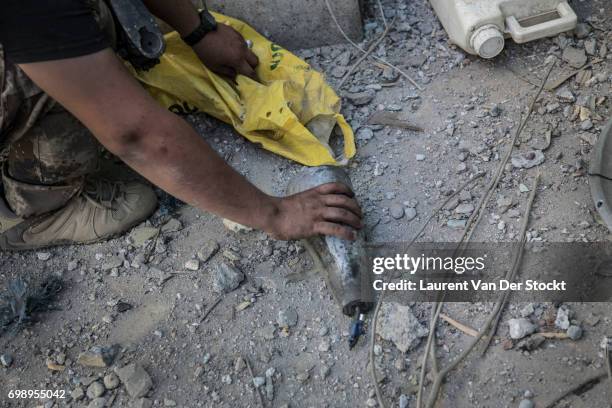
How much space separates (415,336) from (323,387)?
0.31 meters

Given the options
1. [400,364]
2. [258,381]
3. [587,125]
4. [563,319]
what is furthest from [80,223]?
[587,125]

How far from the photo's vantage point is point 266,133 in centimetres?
240

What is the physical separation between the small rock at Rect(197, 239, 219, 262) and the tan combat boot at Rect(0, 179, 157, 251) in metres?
0.28

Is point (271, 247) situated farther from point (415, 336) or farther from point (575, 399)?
point (575, 399)

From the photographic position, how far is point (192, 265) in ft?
7.23

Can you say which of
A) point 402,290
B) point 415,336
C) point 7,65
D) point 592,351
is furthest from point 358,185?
point 7,65

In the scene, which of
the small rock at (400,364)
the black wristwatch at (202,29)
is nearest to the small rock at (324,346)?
the small rock at (400,364)

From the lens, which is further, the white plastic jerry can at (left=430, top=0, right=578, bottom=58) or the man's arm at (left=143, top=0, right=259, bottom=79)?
the white plastic jerry can at (left=430, top=0, right=578, bottom=58)

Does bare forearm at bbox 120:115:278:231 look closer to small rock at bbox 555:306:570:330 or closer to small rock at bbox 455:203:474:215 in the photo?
small rock at bbox 455:203:474:215

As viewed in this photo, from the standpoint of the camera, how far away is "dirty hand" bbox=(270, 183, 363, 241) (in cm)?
195

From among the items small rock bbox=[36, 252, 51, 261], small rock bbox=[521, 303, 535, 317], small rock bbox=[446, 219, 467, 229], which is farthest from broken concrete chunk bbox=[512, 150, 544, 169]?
small rock bbox=[36, 252, 51, 261]

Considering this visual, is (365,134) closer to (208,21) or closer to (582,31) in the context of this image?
(208,21)

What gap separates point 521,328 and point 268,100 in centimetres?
117

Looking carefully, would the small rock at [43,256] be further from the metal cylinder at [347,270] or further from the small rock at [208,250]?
the metal cylinder at [347,270]
